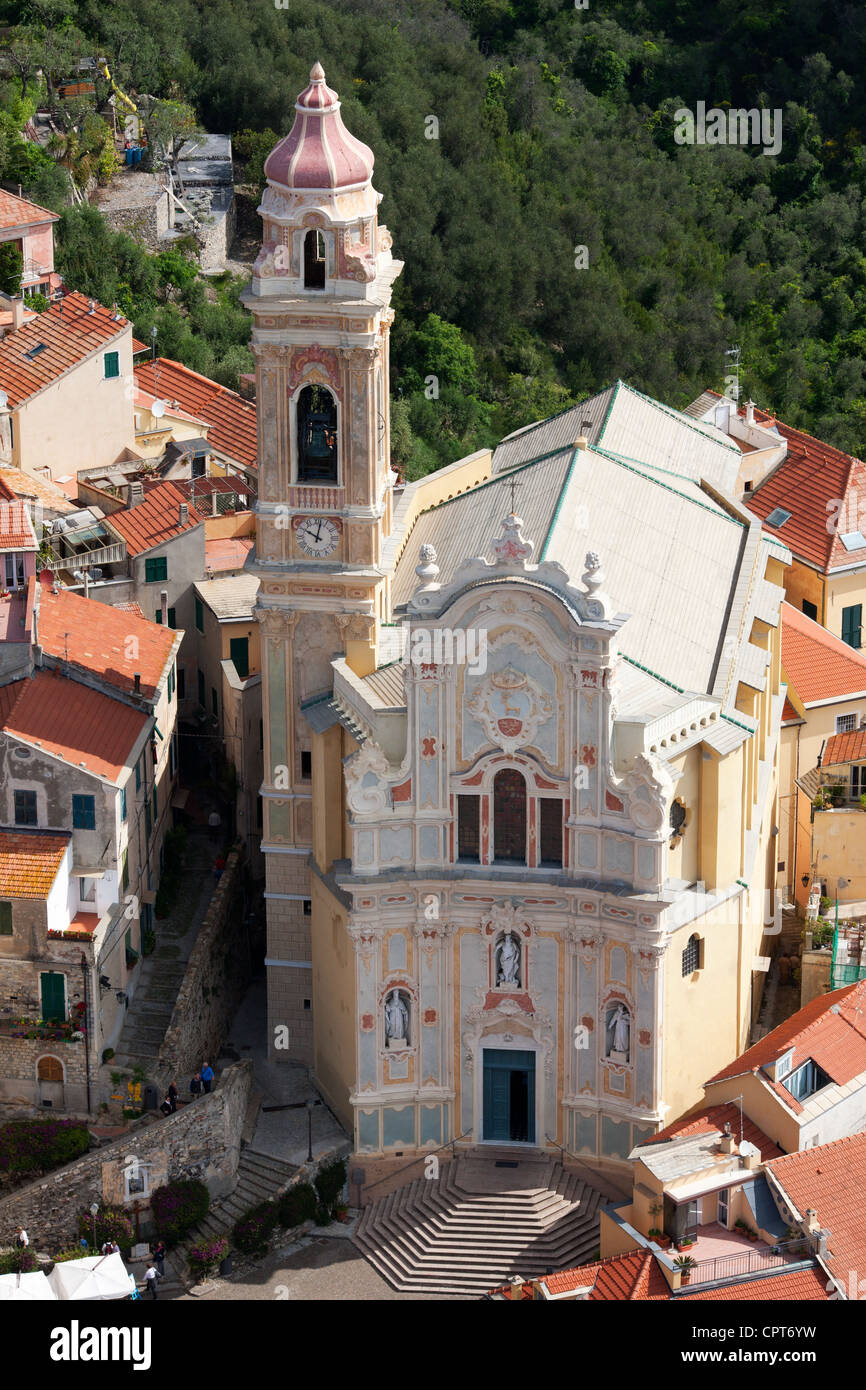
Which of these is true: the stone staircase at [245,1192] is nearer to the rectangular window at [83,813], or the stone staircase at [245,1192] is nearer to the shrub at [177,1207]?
the shrub at [177,1207]

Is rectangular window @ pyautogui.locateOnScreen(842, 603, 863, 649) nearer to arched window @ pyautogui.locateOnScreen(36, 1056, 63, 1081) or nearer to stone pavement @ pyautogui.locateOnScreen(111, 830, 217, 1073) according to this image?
stone pavement @ pyautogui.locateOnScreen(111, 830, 217, 1073)

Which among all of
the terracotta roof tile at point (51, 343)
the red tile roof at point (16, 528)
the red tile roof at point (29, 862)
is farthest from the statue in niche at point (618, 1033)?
the terracotta roof tile at point (51, 343)

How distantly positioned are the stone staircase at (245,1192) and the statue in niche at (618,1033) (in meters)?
8.62

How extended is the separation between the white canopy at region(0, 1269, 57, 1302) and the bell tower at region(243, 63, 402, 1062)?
44.3 feet

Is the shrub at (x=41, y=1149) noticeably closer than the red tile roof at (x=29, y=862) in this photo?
No

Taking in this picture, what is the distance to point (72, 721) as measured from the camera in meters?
80.0

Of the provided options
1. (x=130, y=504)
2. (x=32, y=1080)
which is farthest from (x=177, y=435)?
(x=32, y=1080)

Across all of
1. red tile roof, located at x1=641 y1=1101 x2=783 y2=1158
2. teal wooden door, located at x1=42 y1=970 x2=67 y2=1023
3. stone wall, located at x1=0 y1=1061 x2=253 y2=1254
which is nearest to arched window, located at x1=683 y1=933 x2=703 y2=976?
red tile roof, located at x1=641 y1=1101 x2=783 y2=1158

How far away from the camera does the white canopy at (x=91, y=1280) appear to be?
72.1 m

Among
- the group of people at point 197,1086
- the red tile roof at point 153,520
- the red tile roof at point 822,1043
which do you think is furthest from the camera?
the red tile roof at point 153,520

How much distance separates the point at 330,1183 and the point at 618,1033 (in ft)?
26.8

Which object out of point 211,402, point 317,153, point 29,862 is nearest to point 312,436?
point 317,153

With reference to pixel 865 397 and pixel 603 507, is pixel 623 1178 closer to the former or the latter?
pixel 603 507

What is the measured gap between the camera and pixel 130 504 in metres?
95.3
